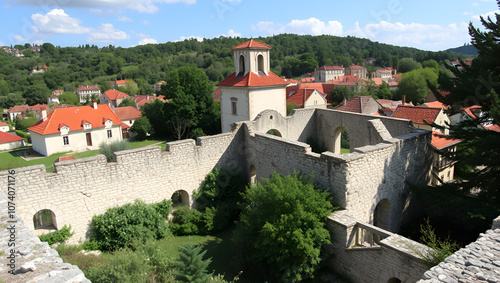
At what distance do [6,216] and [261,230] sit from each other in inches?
246

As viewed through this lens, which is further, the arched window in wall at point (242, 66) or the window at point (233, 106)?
the window at point (233, 106)

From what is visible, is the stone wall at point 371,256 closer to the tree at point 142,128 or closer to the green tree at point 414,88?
the tree at point 142,128

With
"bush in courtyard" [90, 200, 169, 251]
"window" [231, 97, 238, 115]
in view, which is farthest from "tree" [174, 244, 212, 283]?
"window" [231, 97, 238, 115]

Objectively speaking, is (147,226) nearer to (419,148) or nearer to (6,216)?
(6,216)

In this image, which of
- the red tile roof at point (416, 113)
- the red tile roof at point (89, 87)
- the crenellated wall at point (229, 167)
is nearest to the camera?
the crenellated wall at point (229, 167)

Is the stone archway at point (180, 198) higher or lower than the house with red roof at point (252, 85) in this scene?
lower

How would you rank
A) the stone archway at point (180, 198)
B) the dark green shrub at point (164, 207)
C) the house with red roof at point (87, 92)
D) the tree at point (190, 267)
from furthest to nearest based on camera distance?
the house with red roof at point (87, 92) → the stone archway at point (180, 198) → the dark green shrub at point (164, 207) → the tree at point (190, 267)

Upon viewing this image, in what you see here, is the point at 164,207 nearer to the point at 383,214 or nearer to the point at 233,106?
the point at 383,214

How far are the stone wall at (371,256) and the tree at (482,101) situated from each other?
13.2 ft

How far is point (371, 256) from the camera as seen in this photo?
9352mm

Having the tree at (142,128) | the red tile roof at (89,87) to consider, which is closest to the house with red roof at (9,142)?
the tree at (142,128)

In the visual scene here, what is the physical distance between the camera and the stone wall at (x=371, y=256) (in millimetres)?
8383

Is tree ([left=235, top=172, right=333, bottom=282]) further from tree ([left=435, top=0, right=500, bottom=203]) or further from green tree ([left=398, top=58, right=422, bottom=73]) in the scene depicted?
green tree ([left=398, top=58, right=422, bottom=73])

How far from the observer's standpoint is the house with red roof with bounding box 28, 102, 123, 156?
141ft
